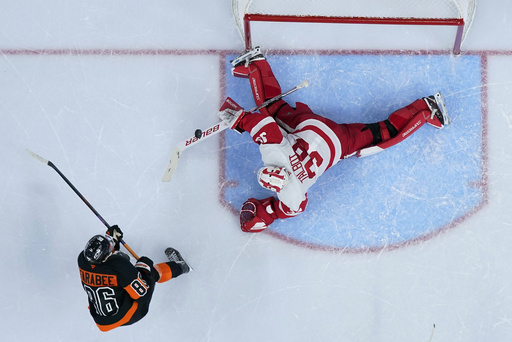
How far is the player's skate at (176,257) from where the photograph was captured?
4.13 meters

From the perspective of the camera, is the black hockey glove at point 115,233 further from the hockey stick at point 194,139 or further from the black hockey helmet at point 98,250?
the hockey stick at point 194,139

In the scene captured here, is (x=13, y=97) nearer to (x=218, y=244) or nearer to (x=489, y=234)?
(x=218, y=244)

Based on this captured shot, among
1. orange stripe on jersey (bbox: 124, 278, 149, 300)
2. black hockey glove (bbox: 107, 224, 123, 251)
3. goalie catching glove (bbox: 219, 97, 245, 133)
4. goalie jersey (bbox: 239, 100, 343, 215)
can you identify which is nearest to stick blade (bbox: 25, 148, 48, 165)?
black hockey glove (bbox: 107, 224, 123, 251)

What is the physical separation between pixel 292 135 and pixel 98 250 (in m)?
1.54

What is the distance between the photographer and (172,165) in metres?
4.01

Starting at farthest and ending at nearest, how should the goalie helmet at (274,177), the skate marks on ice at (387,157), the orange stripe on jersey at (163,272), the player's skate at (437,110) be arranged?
the skate marks on ice at (387,157)
the player's skate at (437,110)
the orange stripe on jersey at (163,272)
the goalie helmet at (274,177)

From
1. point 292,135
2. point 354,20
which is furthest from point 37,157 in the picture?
point 354,20

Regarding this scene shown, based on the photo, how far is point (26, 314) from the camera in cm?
424

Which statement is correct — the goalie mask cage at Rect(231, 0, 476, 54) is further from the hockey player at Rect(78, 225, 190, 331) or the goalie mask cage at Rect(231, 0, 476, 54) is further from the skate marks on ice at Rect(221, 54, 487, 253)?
the hockey player at Rect(78, 225, 190, 331)

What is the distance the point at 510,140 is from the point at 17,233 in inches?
159

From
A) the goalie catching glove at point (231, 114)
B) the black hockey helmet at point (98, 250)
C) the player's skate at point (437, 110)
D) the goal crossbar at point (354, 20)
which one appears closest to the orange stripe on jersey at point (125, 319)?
the black hockey helmet at point (98, 250)

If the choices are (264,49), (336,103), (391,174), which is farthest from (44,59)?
(391,174)

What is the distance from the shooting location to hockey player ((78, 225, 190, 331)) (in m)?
3.48

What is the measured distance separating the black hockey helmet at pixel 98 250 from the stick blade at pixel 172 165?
29.4 inches
